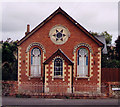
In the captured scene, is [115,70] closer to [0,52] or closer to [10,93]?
[10,93]

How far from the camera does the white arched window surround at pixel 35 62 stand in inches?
835

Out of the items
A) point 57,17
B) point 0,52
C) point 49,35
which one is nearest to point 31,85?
point 49,35

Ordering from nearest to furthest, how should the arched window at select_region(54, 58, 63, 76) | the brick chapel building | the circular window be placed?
1. the arched window at select_region(54, 58, 63, 76)
2. the brick chapel building
3. the circular window

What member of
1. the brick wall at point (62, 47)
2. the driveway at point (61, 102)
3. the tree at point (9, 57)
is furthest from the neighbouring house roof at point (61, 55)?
the tree at point (9, 57)

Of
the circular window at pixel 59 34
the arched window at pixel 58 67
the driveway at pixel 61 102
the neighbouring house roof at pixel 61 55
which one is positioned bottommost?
the driveway at pixel 61 102

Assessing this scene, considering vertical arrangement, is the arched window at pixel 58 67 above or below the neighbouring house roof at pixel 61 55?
below

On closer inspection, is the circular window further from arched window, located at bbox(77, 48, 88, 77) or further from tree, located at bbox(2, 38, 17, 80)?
tree, located at bbox(2, 38, 17, 80)

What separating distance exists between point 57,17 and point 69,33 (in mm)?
2180

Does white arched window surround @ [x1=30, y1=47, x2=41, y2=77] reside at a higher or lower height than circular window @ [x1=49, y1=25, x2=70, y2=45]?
lower

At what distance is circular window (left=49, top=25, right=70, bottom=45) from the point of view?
20953mm

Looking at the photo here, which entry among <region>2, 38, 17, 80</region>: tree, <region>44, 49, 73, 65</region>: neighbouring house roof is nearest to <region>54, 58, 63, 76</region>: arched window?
<region>44, 49, 73, 65</region>: neighbouring house roof

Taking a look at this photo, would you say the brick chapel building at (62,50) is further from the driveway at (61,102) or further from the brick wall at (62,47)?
the driveway at (61,102)

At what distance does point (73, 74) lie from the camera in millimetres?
20656

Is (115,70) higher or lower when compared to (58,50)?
lower
